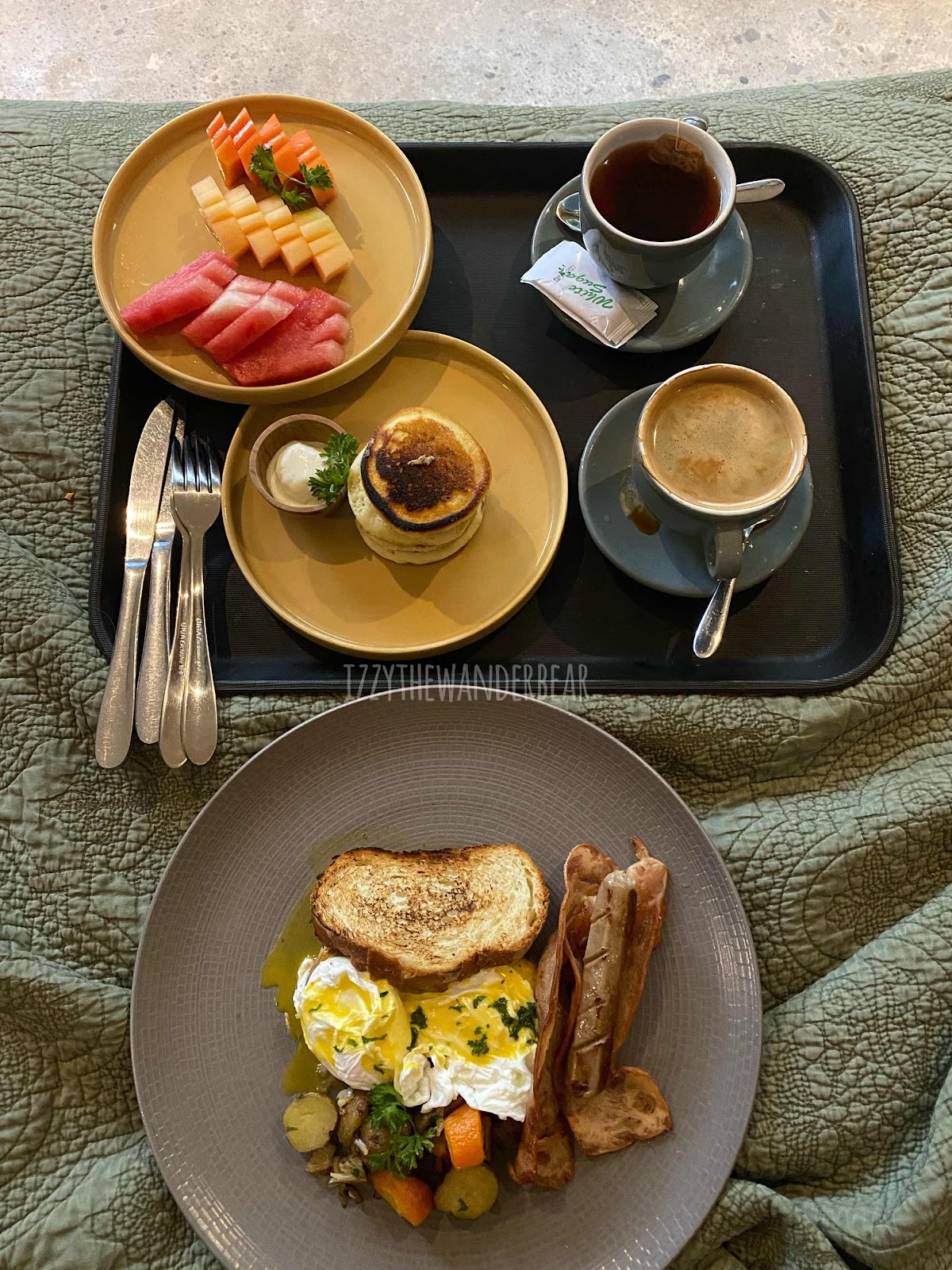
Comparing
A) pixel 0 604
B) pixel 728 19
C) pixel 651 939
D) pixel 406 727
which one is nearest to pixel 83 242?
pixel 0 604

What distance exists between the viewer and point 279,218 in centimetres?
160

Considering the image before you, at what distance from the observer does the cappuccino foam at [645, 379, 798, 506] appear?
1.42 meters

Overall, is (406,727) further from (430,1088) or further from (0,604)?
(0,604)

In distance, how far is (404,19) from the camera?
2.47 meters

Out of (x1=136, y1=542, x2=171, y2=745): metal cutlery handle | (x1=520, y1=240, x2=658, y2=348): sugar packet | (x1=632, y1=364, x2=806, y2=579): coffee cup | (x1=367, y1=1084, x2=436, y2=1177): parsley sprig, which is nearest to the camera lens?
(x1=367, y1=1084, x2=436, y2=1177): parsley sprig

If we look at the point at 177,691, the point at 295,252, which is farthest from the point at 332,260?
the point at 177,691

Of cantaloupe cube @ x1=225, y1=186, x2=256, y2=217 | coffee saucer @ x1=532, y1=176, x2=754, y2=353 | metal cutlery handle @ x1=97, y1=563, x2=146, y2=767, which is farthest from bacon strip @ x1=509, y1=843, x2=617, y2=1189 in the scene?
cantaloupe cube @ x1=225, y1=186, x2=256, y2=217

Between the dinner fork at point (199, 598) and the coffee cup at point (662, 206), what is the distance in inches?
29.2

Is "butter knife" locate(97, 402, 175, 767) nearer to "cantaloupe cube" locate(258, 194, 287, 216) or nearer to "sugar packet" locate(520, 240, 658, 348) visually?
"cantaloupe cube" locate(258, 194, 287, 216)

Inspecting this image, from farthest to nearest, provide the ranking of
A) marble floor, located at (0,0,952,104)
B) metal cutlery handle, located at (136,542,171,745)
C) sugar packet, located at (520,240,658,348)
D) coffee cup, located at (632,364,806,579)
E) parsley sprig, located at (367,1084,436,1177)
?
marble floor, located at (0,0,952,104)
sugar packet, located at (520,240,658,348)
metal cutlery handle, located at (136,542,171,745)
coffee cup, located at (632,364,806,579)
parsley sprig, located at (367,1084,436,1177)

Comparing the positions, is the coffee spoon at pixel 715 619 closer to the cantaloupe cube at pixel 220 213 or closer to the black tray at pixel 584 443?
the black tray at pixel 584 443

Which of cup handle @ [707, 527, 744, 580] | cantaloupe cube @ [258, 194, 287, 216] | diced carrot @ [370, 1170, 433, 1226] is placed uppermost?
cantaloupe cube @ [258, 194, 287, 216]

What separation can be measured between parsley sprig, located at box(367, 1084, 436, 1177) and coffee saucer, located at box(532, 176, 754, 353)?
1.24m

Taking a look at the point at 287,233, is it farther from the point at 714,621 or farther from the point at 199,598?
the point at 714,621
